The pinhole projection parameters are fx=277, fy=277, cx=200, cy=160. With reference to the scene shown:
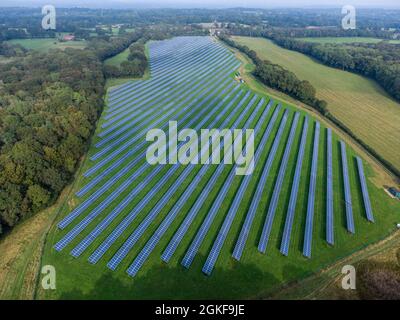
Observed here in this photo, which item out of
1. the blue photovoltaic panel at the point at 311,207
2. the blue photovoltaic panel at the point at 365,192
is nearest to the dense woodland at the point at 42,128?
the blue photovoltaic panel at the point at 311,207

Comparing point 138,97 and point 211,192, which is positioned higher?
point 138,97

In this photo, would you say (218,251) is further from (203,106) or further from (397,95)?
(397,95)

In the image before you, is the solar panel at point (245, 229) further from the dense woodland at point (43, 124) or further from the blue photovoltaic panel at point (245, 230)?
the dense woodland at point (43, 124)

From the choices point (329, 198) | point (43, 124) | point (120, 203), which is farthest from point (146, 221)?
point (43, 124)

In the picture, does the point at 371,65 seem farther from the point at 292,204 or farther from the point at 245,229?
the point at 245,229

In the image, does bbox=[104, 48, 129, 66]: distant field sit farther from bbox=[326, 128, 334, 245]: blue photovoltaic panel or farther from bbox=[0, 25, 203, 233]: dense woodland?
bbox=[326, 128, 334, 245]: blue photovoltaic panel
